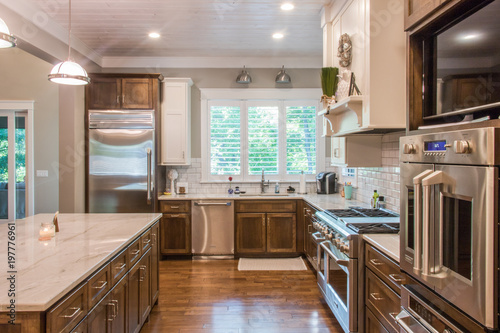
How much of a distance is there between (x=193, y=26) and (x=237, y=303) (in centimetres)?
304

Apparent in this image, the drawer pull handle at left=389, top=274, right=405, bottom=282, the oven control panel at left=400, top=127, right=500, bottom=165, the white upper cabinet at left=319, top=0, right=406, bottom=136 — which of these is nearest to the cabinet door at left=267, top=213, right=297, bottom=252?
the white upper cabinet at left=319, top=0, right=406, bottom=136

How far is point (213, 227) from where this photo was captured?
457 centimetres

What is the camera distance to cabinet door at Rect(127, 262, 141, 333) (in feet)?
7.32

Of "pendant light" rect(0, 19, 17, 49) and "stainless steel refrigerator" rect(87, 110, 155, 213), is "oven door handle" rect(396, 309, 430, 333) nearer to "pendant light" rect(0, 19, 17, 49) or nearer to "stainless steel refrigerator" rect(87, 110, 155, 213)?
"pendant light" rect(0, 19, 17, 49)

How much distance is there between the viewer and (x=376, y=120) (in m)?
2.46

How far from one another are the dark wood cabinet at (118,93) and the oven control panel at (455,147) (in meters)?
3.78

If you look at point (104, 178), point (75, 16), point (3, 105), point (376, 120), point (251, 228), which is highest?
point (75, 16)

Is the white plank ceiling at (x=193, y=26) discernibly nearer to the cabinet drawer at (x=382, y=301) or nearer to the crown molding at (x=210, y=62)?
the crown molding at (x=210, y=62)

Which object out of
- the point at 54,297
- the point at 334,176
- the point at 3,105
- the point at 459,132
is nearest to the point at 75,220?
the point at 54,297

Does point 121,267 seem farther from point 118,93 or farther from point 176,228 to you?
point 118,93

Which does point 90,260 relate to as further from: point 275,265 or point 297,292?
point 275,265

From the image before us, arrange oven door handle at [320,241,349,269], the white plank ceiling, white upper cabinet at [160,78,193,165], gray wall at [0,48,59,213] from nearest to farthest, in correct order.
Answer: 1. oven door handle at [320,241,349,269]
2. the white plank ceiling
3. white upper cabinet at [160,78,193,165]
4. gray wall at [0,48,59,213]

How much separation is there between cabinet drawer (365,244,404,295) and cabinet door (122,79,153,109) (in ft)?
11.2

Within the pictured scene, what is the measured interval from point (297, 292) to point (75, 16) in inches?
146
